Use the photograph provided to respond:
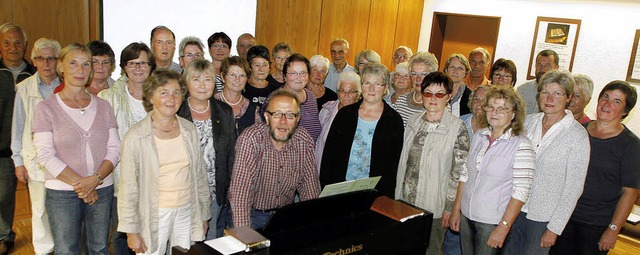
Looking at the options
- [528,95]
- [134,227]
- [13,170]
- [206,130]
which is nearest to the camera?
[134,227]

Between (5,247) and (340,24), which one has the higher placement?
(340,24)

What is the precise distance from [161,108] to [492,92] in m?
1.82

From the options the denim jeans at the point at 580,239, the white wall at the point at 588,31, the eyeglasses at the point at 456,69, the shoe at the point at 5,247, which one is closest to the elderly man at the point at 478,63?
the eyeglasses at the point at 456,69

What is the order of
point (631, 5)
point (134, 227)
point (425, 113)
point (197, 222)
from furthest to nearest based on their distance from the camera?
point (631, 5), point (425, 113), point (197, 222), point (134, 227)

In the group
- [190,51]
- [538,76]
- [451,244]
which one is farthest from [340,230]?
[538,76]

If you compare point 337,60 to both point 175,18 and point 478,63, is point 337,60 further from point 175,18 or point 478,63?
point 175,18

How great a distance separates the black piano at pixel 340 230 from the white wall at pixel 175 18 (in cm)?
349

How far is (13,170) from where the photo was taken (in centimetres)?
338

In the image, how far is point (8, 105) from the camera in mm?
3275

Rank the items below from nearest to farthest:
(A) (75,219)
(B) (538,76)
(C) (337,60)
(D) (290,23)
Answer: (A) (75,219)
(B) (538,76)
(C) (337,60)
(D) (290,23)

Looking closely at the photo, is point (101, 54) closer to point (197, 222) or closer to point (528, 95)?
point (197, 222)

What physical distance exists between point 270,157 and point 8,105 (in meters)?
2.16

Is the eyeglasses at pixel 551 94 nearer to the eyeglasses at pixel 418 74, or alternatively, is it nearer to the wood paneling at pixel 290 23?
the eyeglasses at pixel 418 74

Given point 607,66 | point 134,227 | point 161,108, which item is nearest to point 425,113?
point 161,108
